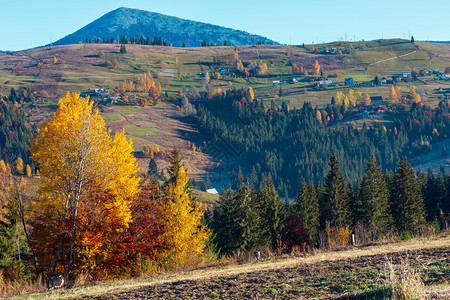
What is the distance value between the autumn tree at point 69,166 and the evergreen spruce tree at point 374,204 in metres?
46.4

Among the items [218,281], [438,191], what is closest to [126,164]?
[218,281]

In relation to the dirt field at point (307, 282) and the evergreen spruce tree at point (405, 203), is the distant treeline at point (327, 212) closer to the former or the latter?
the evergreen spruce tree at point (405, 203)

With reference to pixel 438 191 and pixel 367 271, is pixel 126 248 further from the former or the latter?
pixel 438 191

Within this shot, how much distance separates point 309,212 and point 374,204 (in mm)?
9924

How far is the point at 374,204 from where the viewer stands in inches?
2438

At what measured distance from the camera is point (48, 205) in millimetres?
24250

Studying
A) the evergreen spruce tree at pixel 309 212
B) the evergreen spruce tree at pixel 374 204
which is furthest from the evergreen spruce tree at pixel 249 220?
the evergreen spruce tree at pixel 374 204

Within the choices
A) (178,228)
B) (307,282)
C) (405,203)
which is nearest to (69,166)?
(178,228)

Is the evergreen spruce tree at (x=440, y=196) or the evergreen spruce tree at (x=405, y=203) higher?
the evergreen spruce tree at (x=405, y=203)

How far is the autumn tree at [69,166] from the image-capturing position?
2384 cm

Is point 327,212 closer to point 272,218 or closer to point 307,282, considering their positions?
point 272,218

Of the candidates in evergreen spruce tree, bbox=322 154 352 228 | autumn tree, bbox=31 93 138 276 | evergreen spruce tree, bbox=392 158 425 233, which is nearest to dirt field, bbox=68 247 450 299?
autumn tree, bbox=31 93 138 276

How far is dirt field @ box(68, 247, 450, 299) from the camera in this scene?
1291cm

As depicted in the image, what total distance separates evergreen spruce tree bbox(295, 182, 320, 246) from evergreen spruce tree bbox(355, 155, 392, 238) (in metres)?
6.56
